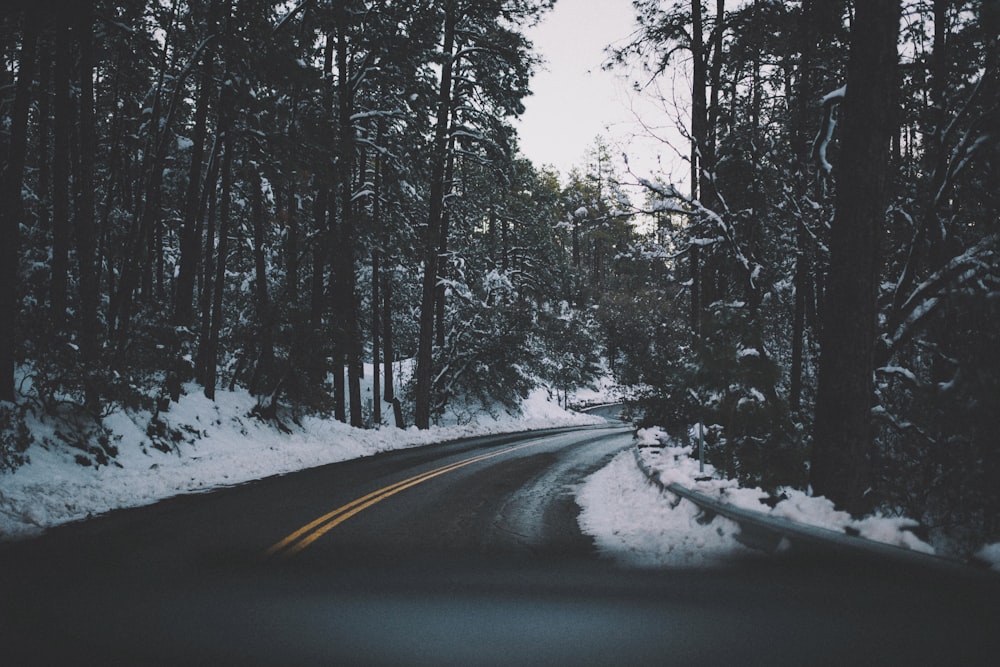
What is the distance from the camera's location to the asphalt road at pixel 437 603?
3617 millimetres

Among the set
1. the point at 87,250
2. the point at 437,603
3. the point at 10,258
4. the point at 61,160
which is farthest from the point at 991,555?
the point at 61,160

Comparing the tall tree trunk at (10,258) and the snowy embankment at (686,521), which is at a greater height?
the tall tree trunk at (10,258)

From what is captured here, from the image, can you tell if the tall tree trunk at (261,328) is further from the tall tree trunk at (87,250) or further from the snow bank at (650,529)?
the snow bank at (650,529)

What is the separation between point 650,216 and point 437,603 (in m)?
10.3

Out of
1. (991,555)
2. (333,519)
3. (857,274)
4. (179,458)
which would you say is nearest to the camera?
(991,555)

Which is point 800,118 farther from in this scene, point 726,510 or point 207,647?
point 207,647

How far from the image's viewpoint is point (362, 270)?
28.7 m

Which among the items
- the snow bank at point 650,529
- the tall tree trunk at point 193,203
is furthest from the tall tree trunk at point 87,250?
the snow bank at point 650,529

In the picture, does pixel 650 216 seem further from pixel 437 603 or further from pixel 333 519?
pixel 437 603

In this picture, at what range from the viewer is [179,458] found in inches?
521

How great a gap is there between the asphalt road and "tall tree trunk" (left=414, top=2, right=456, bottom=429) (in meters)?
15.8

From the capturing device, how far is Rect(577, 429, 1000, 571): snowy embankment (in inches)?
200

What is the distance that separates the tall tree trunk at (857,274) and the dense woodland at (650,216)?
0.09ft

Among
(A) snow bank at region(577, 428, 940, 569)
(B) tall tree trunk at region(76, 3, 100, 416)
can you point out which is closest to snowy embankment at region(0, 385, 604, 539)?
(B) tall tree trunk at region(76, 3, 100, 416)
